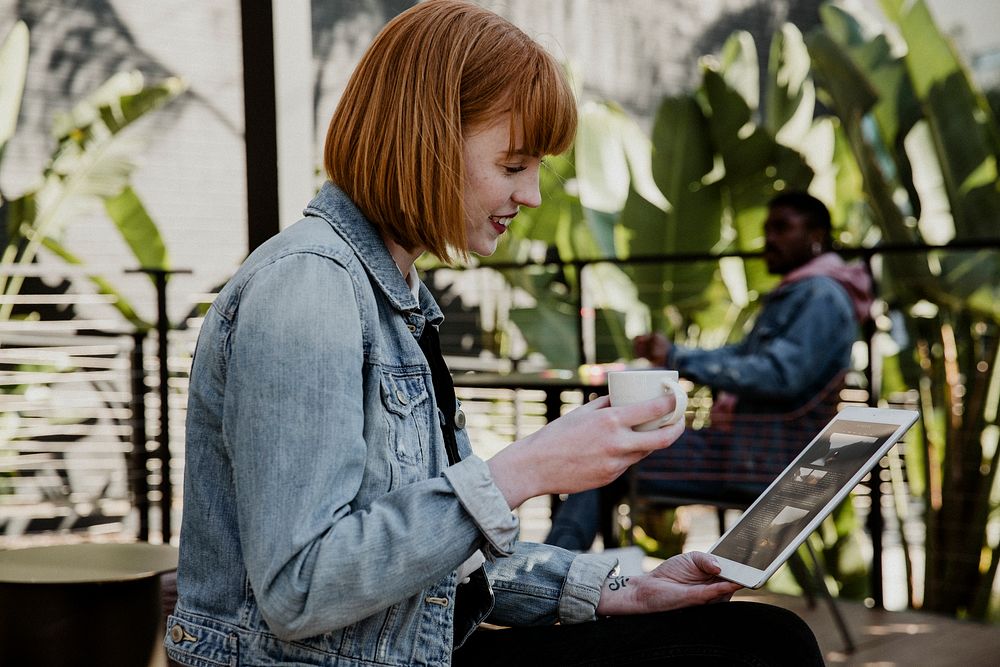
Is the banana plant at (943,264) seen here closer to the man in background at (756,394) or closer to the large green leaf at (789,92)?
the large green leaf at (789,92)

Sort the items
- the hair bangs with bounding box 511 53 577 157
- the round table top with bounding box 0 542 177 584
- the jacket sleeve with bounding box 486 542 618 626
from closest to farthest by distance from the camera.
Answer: the hair bangs with bounding box 511 53 577 157 → the jacket sleeve with bounding box 486 542 618 626 → the round table top with bounding box 0 542 177 584

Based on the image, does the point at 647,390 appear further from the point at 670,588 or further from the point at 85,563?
the point at 85,563

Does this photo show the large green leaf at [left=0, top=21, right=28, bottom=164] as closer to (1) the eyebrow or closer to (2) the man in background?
(2) the man in background

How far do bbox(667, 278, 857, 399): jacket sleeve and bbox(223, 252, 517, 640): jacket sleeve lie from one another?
2660mm

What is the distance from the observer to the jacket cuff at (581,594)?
143 cm

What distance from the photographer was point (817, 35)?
5230mm

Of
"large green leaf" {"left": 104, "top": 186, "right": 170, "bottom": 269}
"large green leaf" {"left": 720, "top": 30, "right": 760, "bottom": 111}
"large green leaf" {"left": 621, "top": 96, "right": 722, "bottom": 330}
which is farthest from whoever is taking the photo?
"large green leaf" {"left": 720, "top": 30, "right": 760, "bottom": 111}

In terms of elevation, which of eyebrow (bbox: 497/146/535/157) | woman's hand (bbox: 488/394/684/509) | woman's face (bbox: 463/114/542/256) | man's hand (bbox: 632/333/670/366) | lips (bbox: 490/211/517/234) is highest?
eyebrow (bbox: 497/146/535/157)

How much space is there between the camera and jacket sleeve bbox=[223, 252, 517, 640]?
3.21ft

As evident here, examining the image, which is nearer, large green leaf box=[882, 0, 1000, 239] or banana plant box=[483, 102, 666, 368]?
large green leaf box=[882, 0, 1000, 239]

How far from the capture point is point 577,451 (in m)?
1.06

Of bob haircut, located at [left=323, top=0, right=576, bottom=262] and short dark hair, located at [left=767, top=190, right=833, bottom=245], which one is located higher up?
bob haircut, located at [left=323, top=0, right=576, bottom=262]

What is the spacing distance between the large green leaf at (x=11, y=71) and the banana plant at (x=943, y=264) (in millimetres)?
4082

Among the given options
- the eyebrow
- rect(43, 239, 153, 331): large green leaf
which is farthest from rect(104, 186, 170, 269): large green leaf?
the eyebrow
